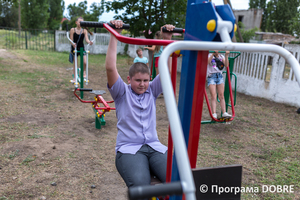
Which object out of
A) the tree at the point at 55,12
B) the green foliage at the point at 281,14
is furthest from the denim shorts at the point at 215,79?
the tree at the point at 55,12

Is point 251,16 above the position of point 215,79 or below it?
above

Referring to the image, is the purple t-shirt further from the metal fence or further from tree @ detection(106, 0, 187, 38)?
the metal fence

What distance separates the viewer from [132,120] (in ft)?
5.93

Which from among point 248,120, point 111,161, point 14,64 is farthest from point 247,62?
point 14,64

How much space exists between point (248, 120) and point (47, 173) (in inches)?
152

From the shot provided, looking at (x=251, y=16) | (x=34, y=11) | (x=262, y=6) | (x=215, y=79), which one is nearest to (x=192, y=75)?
(x=215, y=79)

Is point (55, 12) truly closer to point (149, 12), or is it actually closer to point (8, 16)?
point (8, 16)

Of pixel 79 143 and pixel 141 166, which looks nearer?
pixel 141 166

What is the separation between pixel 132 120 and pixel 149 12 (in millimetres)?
6678

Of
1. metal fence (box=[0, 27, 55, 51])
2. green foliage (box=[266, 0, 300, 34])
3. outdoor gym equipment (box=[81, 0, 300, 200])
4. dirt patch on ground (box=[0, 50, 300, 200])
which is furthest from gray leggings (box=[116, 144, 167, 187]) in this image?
green foliage (box=[266, 0, 300, 34])

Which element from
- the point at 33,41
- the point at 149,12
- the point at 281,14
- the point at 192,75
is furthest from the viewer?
the point at 281,14

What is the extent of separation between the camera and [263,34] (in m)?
26.5

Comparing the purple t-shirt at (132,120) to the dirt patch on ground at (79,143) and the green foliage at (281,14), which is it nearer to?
the dirt patch on ground at (79,143)

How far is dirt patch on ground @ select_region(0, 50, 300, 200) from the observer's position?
2545mm
